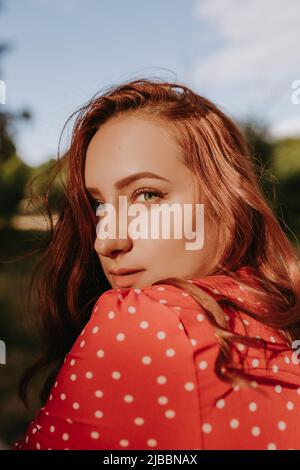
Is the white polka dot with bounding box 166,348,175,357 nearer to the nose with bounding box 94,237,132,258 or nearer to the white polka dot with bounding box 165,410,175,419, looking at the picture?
the white polka dot with bounding box 165,410,175,419

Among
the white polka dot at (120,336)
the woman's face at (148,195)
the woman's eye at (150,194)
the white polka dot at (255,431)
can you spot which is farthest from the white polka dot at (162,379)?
the woman's eye at (150,194)

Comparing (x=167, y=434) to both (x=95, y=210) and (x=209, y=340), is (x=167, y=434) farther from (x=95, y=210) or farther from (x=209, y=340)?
(x=95, y=210)

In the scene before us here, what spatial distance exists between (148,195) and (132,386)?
0.52m

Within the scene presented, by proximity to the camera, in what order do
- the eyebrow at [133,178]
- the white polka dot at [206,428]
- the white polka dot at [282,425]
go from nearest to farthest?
the white polka dot at [206,428] → the white polka dot at [282,425] → the eyebrow at [133,178]

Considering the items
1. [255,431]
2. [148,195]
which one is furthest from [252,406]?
[148,195]

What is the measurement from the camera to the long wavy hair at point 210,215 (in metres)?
1.48

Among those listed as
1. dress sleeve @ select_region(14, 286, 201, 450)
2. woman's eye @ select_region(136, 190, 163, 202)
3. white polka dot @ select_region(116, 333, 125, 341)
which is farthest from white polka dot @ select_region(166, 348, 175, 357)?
woman's eye @ select_region(136, 190, 163, 202)

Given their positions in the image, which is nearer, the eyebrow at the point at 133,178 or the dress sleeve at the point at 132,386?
the dress sleeve at the point at 132,386

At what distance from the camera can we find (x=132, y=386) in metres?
1.13

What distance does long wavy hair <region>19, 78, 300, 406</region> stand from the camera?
1.48 metres

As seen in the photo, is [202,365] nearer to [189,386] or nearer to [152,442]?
[189,386]

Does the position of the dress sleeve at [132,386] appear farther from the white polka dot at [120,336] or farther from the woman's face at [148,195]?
the woman's face at [148,195]

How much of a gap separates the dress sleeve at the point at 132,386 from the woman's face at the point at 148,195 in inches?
7.7
